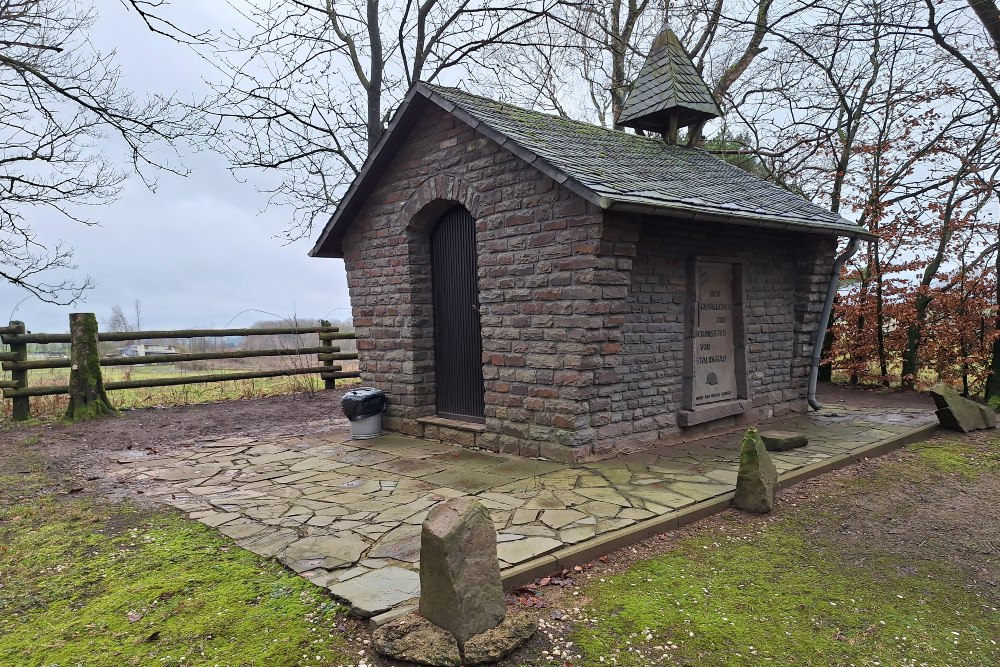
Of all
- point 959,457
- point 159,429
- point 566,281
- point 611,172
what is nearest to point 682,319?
point 566,281

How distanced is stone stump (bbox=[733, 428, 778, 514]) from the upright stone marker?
110 inches

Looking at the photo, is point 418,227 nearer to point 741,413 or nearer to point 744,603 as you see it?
point 741,413

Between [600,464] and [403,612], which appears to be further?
[600,464]

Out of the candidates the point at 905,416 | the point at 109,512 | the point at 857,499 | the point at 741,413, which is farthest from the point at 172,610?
the point at 905,416

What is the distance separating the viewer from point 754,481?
5125mm

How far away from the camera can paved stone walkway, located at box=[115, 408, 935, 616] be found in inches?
161

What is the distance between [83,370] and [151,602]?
26.2 feet

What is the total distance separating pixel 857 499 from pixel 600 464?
7.66ft

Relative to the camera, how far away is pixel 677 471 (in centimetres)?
608

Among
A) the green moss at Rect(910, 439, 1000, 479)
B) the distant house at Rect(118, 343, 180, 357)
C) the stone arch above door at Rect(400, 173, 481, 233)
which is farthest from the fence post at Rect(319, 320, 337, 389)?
the green moss at Rect(910, 439, 1000, 479)

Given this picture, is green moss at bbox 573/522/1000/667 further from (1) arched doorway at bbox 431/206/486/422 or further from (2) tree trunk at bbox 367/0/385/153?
(2) tree trunk at bbox 367/0/385/153

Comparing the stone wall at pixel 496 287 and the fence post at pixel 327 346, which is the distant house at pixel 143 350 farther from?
the stone wall at pixel 496 287

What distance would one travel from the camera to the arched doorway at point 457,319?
25.6 ft

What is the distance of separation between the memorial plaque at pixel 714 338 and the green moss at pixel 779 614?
11.7ft
